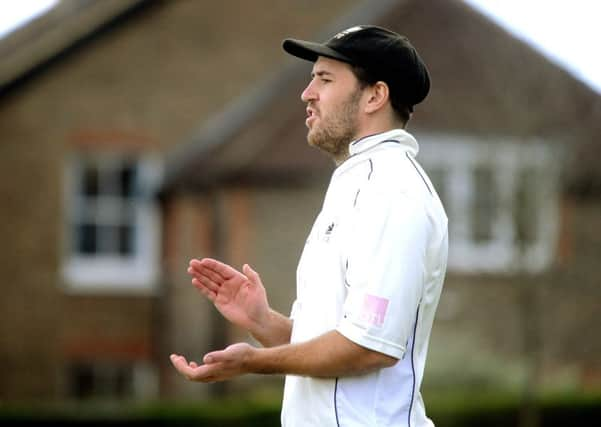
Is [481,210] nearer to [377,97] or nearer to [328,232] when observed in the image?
[377,97]

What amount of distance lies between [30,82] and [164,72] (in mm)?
2080

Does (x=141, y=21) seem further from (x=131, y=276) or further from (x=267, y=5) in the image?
(x=131, y=276)

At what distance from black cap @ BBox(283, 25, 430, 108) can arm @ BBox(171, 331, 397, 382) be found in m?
0.83

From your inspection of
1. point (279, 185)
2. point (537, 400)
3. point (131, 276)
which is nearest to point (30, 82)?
point (131, 276)

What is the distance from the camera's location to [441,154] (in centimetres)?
1886

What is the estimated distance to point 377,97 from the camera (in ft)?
14.4

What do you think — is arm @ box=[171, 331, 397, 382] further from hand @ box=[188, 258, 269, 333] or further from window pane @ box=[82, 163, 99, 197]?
window pane @ box=[82, 163, 99, 197]

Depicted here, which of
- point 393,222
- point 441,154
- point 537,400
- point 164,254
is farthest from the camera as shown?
point 164,254

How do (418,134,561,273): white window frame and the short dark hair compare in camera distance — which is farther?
(418,134,561,273): white window frame

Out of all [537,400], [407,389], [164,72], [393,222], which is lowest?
[537,400]

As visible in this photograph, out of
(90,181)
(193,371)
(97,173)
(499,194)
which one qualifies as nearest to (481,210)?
(499,194)

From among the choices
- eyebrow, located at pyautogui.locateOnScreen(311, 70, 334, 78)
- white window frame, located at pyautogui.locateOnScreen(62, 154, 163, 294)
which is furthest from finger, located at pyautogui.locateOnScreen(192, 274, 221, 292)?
white window frame, located at pyautogui.locateOnScreen(62, 154, 163, 294)

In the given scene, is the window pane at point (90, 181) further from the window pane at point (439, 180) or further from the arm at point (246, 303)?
the arm at point (246, 303)

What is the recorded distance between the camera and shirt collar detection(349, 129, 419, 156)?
4.34m
